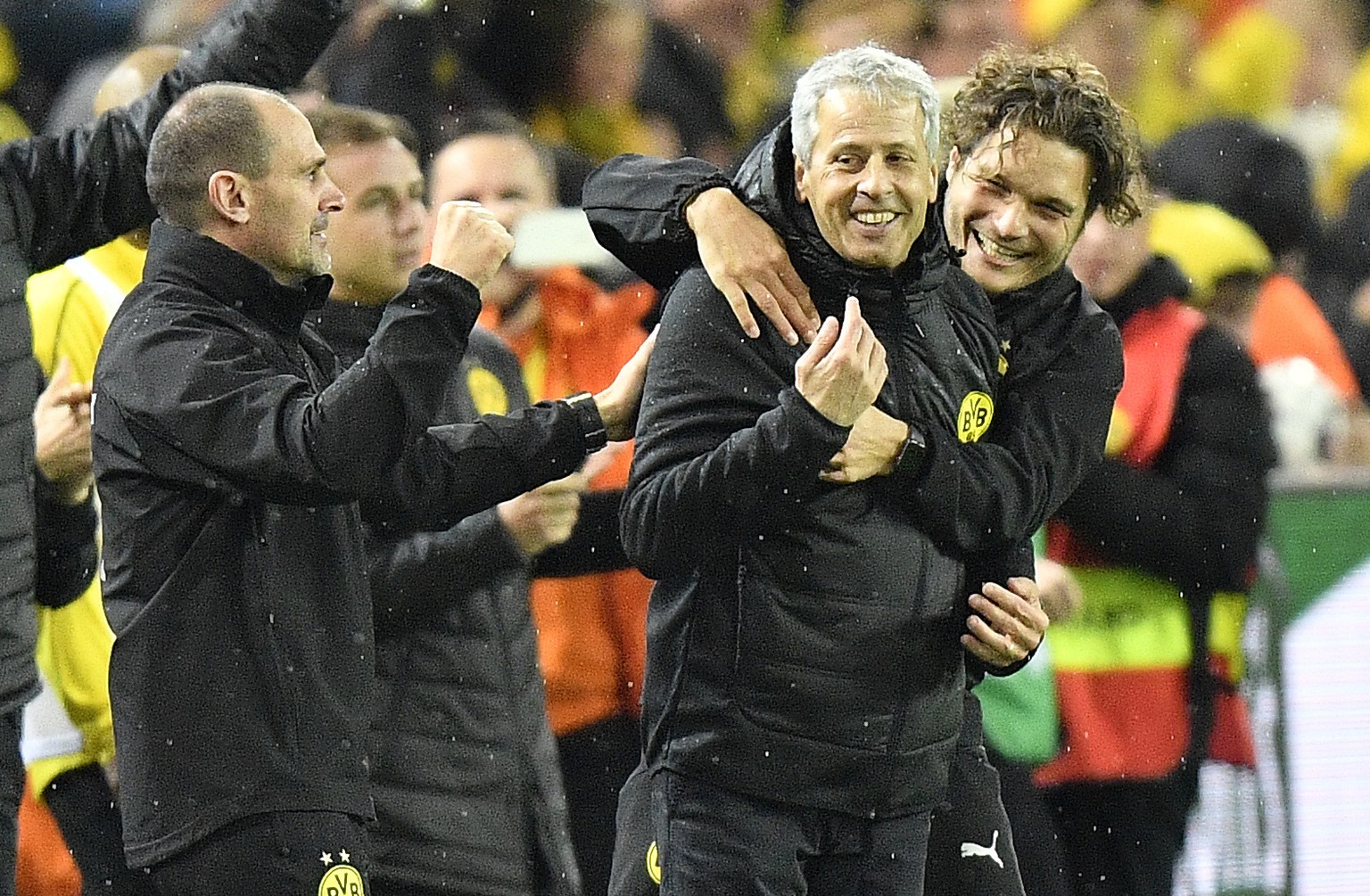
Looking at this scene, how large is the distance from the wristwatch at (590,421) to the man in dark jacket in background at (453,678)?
0.39 meters

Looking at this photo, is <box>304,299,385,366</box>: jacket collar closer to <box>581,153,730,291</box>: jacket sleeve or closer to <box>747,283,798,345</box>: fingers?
<box>581,153,730,291</box>: jacket sleeve

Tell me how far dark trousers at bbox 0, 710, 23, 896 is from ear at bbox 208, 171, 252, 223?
1115mm

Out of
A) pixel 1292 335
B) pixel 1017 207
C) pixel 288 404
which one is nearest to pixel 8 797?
pixel 288 404

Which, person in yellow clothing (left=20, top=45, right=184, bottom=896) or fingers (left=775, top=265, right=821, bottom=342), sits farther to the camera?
person in yellow clothing (left=20, top=45, right=184, bottom=896)

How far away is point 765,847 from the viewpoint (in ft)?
11.8

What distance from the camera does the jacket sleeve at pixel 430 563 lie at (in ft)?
14.3

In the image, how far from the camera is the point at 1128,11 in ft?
25.6

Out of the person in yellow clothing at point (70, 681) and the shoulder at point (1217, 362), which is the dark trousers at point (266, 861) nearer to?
the person in yellow clothing at point (70, 681)

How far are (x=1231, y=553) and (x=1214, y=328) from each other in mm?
540

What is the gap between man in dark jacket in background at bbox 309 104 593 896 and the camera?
14.4ft

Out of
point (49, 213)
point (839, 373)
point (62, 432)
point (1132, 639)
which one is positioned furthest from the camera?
point (1132, 639)

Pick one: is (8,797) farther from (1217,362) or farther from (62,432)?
(1217,362)

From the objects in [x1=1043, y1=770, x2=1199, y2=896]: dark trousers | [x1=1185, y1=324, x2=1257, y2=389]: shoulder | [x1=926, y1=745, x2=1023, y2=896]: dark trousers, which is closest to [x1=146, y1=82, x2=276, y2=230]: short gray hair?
Result: [x1=926, y1=745, x2=1023, y2=896]: dark trousers

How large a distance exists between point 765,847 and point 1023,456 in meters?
0.81
